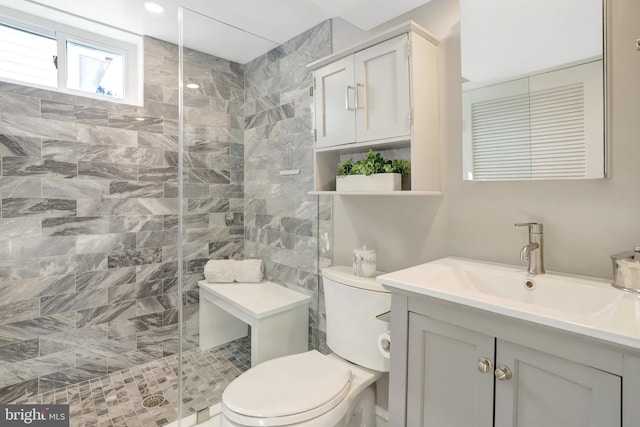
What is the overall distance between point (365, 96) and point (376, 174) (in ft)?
1.27

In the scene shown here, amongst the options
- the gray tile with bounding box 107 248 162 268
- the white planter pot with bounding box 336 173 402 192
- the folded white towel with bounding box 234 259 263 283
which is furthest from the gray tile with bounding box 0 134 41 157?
the white planter pot with bounding box 336 173 402 192

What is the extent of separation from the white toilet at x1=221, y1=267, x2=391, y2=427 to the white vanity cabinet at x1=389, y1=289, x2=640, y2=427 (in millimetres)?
290

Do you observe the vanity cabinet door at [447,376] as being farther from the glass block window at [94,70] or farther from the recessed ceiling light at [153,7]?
the glass block window at [94,70]

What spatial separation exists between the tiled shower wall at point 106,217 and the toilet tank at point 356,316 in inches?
31.6

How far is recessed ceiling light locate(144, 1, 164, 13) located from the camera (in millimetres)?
2014

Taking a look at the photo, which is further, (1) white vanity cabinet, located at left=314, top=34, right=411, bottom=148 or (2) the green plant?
→ (2) the green plant

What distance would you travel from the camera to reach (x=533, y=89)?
3.99 ft

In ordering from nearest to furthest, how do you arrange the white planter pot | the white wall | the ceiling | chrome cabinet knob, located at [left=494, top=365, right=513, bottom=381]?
1. chrome cabinet knob, located at [left=494, top=365, right=513, bottom=381]
2. the white wall
3. the white planter pot
4. the ceiling

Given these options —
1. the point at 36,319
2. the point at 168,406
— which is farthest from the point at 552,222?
the point at 36,319

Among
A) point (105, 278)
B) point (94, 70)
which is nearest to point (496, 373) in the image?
point (105, 278)

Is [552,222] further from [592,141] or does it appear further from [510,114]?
[510,114]

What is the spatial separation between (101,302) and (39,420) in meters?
0.70

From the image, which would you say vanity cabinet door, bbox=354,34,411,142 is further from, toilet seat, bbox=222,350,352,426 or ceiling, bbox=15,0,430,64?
toilet seat, bbox=222,350,352,426

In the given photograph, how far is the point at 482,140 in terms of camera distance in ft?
4.48
